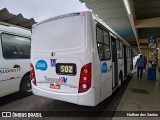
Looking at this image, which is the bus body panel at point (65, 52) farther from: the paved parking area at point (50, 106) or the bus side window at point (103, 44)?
the paved parking area at point (50, 106)

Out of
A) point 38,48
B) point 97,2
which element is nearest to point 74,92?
point 38,48

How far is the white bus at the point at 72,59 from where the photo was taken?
11.6 ft

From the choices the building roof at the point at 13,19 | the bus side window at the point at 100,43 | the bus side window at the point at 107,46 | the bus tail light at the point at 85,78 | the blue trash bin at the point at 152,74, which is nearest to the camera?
the bus tail light at the point at 85,78

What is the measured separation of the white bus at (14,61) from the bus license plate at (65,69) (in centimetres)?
189

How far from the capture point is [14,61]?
5074 mm

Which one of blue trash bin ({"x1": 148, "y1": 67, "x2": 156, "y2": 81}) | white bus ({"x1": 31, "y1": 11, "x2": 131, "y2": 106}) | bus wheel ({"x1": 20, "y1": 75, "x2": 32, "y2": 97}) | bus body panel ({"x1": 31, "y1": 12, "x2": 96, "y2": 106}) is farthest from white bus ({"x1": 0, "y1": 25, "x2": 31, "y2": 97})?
blue trash bin ({"x1": 148, "y1": 67, "x2": 156, "y2": 81})

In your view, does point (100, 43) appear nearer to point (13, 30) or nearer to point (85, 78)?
point (85, 78)

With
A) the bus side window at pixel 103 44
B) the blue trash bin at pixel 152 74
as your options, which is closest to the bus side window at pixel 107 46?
the bus side window at pixel 103 44

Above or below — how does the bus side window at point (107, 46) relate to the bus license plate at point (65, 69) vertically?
above

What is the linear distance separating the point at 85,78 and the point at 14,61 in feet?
9.17

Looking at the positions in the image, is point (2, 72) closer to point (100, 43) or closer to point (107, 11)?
point (100, 43)

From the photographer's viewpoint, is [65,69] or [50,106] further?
[50,106]

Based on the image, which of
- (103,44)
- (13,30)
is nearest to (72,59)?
(103,44)

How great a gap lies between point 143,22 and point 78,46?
1128 centimetres
